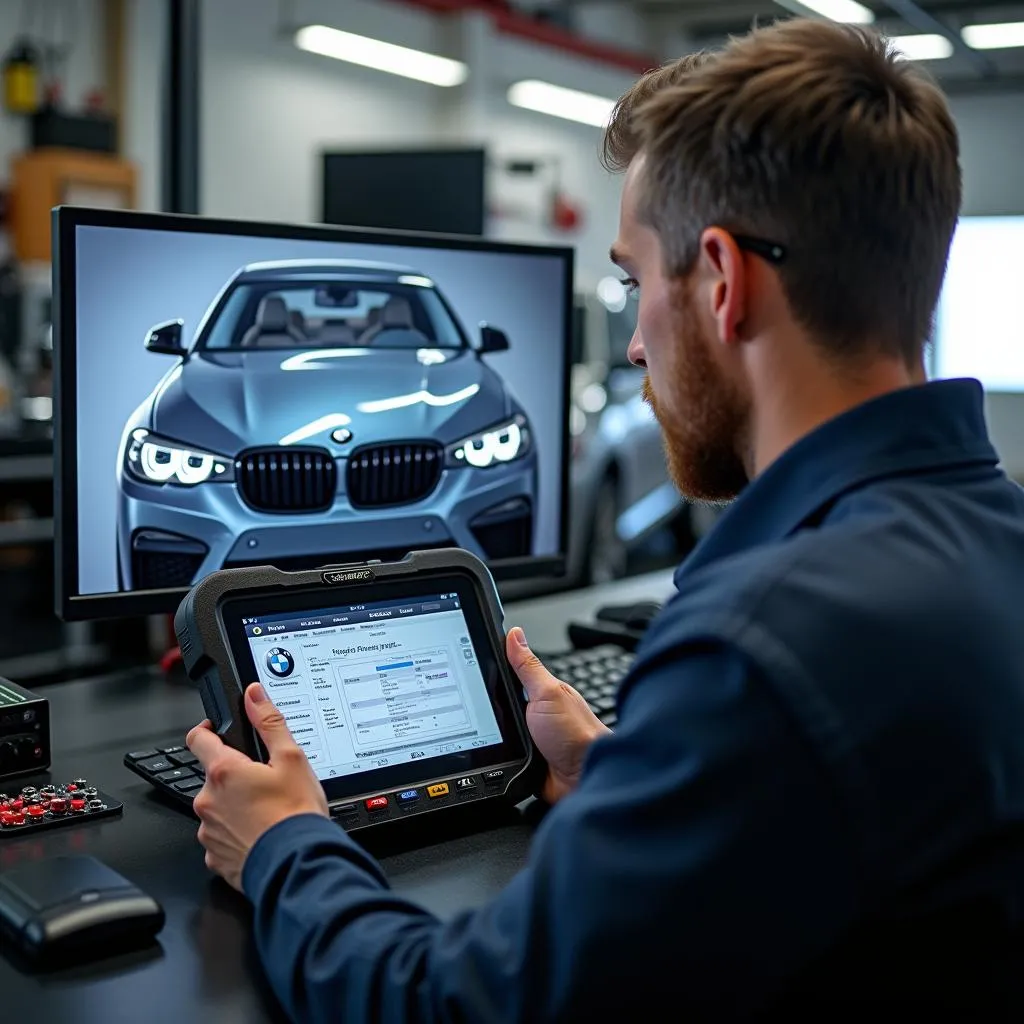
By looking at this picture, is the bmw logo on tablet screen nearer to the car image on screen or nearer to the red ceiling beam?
the car image on screen

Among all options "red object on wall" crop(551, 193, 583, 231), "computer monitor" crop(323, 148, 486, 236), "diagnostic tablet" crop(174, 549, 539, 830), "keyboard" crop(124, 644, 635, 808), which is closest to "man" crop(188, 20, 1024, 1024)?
"diagnostic tablet" crop(174, 549, 539, 830)

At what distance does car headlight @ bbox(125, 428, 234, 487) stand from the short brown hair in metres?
0.71

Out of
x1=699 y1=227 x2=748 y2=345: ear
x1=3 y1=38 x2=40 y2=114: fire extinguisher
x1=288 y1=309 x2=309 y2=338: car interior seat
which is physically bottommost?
x1=288 y1=309 x2=309 y2=338: car interior seat

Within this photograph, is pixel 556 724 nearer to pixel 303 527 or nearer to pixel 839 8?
pixel 303 527

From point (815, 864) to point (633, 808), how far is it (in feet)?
0.30

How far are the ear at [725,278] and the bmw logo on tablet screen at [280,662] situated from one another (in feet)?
1.49

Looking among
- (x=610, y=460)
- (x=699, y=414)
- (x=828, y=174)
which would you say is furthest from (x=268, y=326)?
(x=610, y=460)

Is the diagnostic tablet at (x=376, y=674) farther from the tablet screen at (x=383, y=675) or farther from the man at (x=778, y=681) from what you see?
the man at (x=778, y=681)

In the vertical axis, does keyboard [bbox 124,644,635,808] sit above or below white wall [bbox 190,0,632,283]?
below

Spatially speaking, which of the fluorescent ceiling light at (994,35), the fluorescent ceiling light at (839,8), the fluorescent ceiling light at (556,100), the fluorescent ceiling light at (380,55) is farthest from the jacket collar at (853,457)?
the fluorescent ceiling light at (556,100)

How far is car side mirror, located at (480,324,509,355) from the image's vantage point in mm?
1601

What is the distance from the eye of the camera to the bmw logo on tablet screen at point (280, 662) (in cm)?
106

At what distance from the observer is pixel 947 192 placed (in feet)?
2.69

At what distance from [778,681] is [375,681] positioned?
0.54 meters
